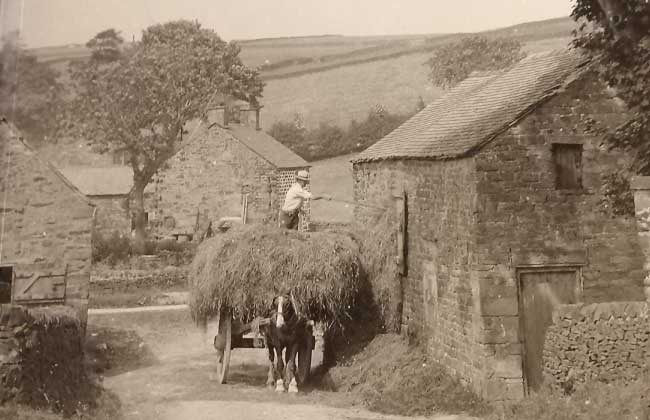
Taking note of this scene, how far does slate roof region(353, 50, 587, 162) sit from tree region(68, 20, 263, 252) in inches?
633

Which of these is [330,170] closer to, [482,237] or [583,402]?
[482,237]

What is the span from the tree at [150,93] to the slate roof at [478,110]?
16085mm

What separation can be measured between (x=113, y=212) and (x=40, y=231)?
2477 centimetres

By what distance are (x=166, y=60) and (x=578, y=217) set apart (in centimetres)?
2349

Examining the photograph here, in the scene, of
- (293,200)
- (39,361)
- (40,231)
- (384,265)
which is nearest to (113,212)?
(40,231)

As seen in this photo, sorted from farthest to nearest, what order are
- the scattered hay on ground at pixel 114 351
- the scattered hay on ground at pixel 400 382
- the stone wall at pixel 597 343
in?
the scattered hay on ground at pixel 114 351
the scattered hay on ground at pixel 400 382
the stone wall at pixel 597 343

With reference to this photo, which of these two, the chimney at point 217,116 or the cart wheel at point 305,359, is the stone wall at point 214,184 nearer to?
the chimney at point 217,116

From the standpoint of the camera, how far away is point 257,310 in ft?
39.7

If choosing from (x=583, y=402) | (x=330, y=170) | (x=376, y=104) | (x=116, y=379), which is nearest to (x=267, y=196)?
(x=330, y=170)

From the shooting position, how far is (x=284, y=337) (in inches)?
486

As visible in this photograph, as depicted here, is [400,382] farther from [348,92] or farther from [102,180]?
[348,92]

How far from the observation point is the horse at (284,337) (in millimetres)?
11961

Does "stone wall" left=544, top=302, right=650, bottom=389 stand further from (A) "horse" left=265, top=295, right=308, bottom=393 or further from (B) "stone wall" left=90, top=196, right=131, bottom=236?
(B) "stone wall" left=90, top=196, right=131, bottom=236

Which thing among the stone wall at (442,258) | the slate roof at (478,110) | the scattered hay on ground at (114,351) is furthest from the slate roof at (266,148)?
the stone wall at (442,258)
